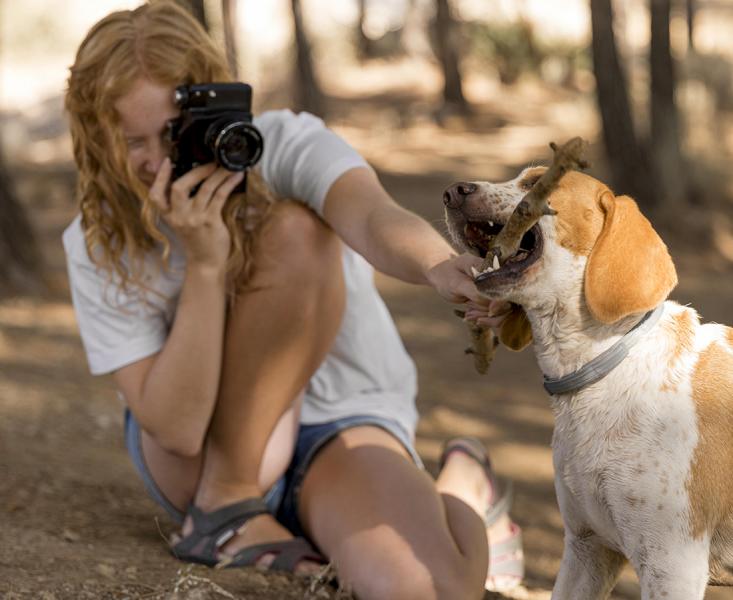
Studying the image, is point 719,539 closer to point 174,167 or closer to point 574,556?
point 574,556

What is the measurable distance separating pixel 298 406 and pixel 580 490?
49.6 inches

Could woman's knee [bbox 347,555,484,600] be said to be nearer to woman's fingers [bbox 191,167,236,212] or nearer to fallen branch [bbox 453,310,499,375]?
fallen branch [bbox 453,310,499,375]

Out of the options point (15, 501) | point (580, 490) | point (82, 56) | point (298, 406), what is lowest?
point (15, 501)

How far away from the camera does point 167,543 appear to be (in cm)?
345

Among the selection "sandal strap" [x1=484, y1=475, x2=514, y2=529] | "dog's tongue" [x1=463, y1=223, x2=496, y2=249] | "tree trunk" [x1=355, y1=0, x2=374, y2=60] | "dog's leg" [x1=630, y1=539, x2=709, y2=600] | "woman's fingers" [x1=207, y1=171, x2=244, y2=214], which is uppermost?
"dog's tongue" [x1=463, y1=223, x2=496, y2=249]

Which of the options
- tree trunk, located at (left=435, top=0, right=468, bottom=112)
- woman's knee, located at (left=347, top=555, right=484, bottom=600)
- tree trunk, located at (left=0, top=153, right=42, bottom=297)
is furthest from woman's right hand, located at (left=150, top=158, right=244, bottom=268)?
tree trunk, located at (left=435, top=0, right=468, bottom=112)

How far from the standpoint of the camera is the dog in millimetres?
2248

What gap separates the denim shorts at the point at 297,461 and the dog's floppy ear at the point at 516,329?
0.97 meters

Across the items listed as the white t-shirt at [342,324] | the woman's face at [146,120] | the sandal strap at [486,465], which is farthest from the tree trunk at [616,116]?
the woman's face at [146,120]

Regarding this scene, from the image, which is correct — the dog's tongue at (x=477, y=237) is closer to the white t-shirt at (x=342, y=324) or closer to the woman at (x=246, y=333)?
the woman at (x=246, y=333)

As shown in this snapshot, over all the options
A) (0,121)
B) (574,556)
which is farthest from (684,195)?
(0,121)

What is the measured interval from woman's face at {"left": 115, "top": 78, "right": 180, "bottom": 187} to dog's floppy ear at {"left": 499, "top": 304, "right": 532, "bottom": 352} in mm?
1174

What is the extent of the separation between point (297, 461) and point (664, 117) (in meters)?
7.52

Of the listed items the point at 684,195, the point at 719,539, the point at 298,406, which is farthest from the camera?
the point at 684,195
